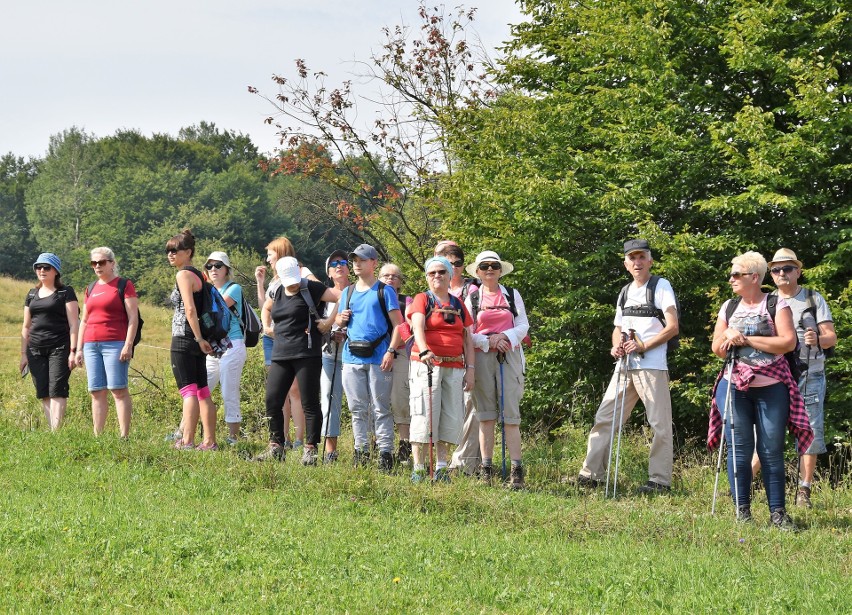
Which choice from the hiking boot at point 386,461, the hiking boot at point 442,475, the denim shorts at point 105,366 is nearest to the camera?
the hiking boot at point 442,475

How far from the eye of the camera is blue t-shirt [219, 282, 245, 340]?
1008 cm

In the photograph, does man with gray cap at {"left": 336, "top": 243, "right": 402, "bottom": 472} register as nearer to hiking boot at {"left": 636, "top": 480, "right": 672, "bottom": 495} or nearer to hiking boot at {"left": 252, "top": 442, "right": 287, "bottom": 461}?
hiking boot at {"left": 252, "top": 442, "right": 287, "bottom": 461}

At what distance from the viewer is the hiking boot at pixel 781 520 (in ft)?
22.9

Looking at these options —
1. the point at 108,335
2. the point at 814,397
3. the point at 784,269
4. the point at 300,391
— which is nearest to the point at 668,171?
the point at 784,269

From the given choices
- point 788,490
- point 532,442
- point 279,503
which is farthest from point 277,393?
point 788,490

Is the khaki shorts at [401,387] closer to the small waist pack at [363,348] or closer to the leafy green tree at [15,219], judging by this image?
the small waist pack at [363,348]

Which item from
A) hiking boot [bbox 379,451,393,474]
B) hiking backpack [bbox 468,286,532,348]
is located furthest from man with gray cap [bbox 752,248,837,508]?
hiking boot [bbox 379,451,393,474]

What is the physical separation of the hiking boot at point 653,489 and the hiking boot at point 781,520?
58.5 inches

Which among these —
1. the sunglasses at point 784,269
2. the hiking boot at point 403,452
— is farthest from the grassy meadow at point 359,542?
the sunglasses at point 784,269

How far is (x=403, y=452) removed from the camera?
960cm

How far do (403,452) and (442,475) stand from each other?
5.30 feet

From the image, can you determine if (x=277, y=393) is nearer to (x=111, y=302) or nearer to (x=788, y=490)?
(x=111, y=302)

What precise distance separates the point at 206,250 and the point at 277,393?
52.7m

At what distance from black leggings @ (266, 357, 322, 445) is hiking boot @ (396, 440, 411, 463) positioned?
1.18 metres
